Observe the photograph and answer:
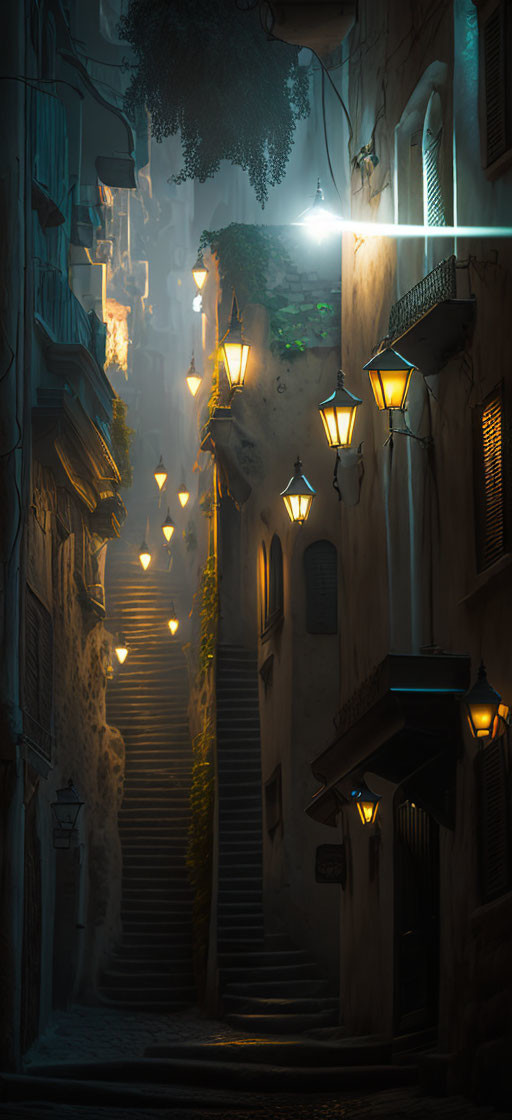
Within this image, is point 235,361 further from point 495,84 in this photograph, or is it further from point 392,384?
point 495,84

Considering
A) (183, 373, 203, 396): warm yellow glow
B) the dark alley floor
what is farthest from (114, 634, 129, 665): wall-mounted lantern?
the dark alley floor

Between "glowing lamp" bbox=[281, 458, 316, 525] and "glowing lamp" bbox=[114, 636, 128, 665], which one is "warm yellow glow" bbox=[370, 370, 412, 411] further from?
"glowing lamp" bbox=[114, 636, 128, 665]

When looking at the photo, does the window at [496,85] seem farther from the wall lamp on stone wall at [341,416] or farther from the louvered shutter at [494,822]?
the louvered shutter at [494,822]

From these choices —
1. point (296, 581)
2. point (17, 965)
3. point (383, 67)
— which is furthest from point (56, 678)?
point (383, 67)

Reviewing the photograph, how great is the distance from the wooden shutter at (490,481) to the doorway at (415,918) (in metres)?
2.87

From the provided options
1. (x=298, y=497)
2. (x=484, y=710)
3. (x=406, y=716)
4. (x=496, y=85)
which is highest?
(x=496, y=85)

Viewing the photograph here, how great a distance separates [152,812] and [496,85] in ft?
63.0

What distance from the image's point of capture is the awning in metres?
10.6

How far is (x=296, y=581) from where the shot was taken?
20.9m

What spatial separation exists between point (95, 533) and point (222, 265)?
4774 mm

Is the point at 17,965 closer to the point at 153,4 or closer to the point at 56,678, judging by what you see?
the point at 56,678

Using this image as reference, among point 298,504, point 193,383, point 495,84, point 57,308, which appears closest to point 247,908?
point 298,504

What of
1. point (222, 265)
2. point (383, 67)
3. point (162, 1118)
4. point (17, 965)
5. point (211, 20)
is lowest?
point (162, 1118)

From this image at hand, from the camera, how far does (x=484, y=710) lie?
30.9 feet
